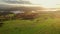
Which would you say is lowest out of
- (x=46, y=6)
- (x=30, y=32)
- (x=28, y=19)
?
(x=30, y=32)

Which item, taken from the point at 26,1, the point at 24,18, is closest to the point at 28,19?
the point at 24,18

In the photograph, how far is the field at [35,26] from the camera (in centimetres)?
208

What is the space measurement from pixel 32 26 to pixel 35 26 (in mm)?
33

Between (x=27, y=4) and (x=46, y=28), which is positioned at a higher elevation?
(x=27, y=4)

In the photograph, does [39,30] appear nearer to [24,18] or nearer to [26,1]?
[24,18]

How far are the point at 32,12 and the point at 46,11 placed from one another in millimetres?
156

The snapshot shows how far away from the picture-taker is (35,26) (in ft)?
6.87

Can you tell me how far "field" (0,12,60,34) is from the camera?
208 centimetres

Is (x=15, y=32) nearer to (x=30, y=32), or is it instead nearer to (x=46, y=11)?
(x=30, y=32)

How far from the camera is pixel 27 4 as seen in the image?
2.10 metres

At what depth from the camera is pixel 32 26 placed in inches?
82.4

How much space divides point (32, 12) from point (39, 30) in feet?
0.70

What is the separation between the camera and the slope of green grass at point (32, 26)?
82.0 inches

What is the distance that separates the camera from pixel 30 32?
6.86ft
